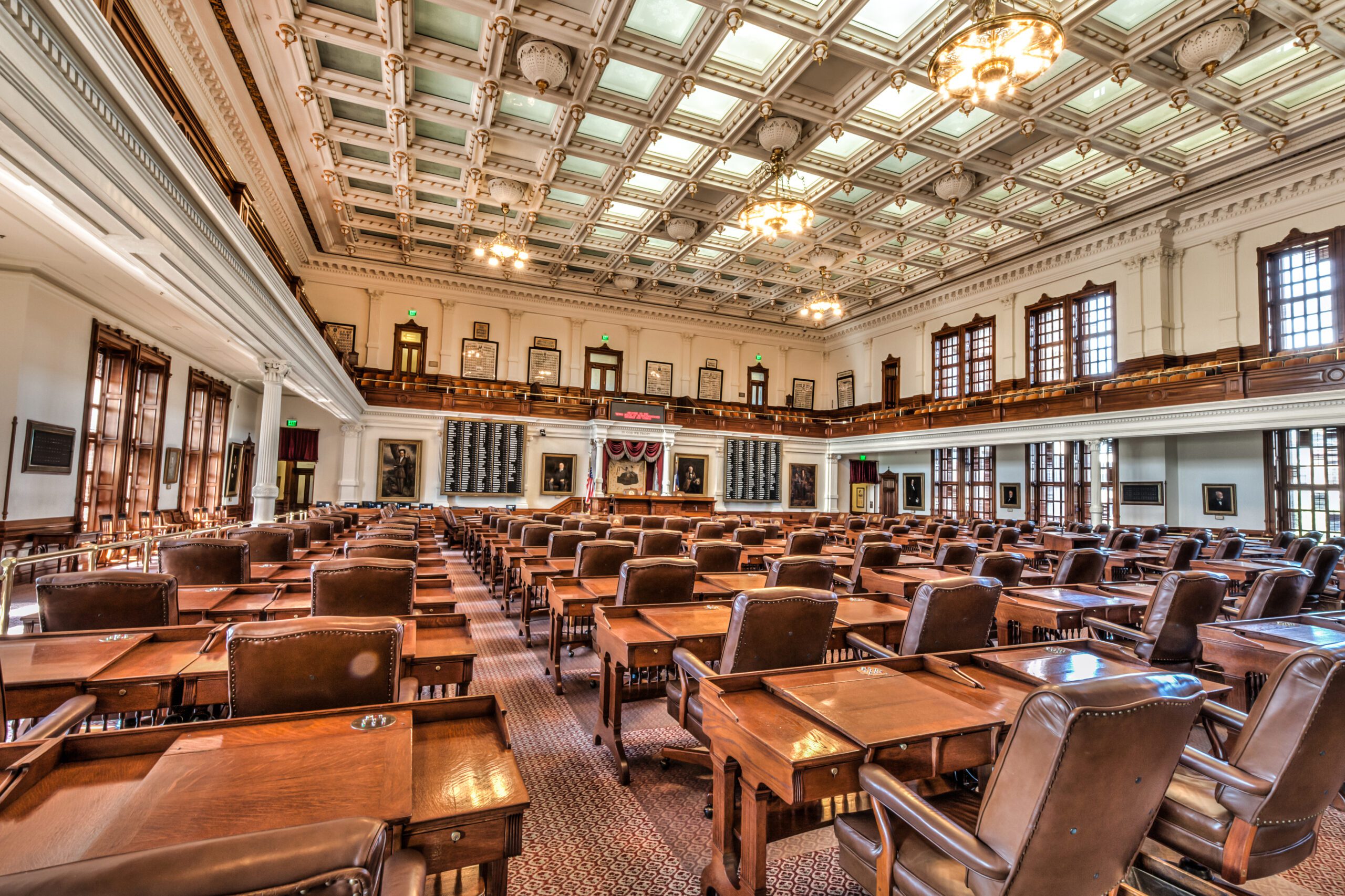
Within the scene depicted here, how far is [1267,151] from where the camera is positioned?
37.6 feet

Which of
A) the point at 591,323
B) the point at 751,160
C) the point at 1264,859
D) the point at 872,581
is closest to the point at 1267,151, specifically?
the point at 751,160

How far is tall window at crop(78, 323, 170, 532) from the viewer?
884 centimetres

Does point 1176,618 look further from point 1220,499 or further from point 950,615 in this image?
point 1220,499

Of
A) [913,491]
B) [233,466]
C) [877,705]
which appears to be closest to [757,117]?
[877,705]

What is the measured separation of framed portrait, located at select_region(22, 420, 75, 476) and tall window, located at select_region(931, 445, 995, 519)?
18.3 meters

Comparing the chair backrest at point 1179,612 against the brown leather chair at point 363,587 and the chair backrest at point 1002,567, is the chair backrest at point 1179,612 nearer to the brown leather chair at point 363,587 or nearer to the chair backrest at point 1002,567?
the chair backrest at point 1002,567

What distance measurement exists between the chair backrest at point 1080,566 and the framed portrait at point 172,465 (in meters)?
13.6

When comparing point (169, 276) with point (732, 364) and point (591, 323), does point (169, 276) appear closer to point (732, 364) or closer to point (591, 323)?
point (591, 323)

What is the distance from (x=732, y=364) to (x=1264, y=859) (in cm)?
2131

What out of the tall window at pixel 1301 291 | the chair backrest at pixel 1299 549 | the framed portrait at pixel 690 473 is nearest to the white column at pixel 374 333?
the framed portrait at pixel 690 473

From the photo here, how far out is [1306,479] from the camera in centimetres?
1123

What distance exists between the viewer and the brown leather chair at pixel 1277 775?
1.70 meters

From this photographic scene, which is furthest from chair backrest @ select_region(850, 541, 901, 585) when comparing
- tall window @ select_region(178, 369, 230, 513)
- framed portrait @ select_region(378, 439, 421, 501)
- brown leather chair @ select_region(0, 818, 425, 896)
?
framed portrait @ select_region(378, 439, 421, 501)

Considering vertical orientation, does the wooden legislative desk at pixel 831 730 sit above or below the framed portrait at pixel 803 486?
below
